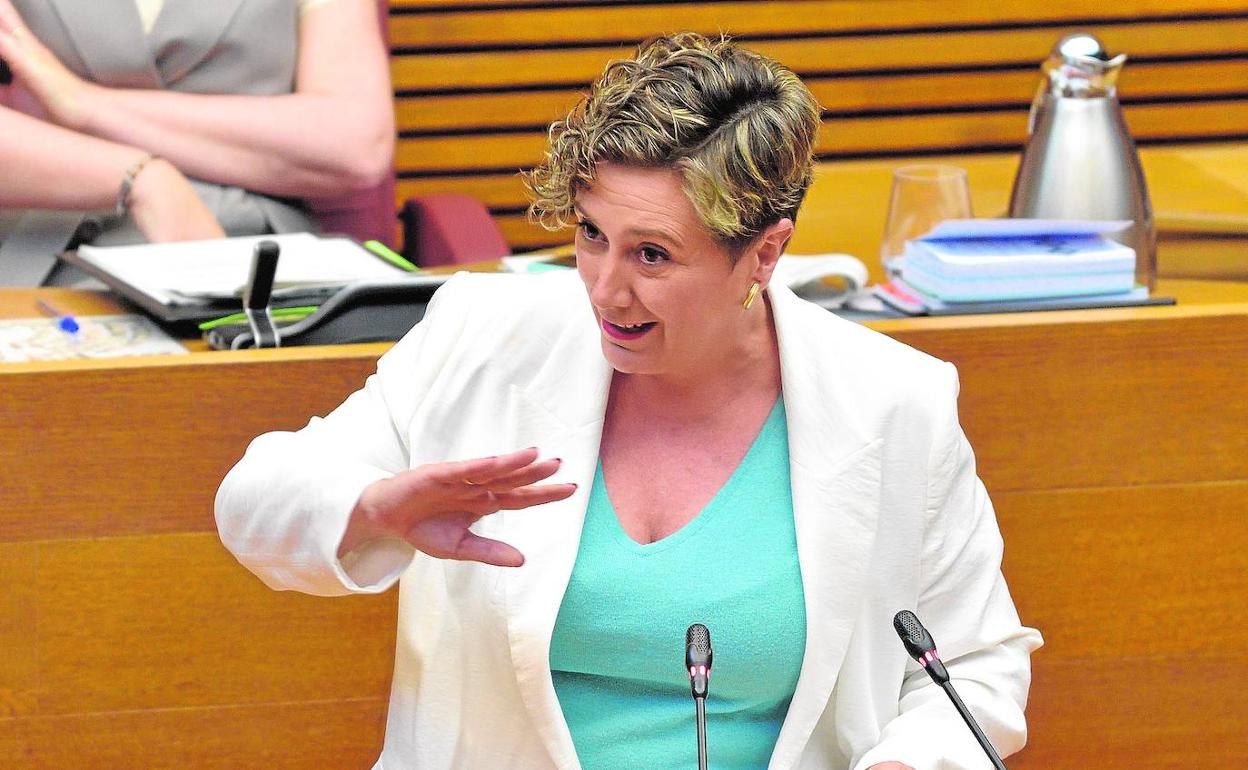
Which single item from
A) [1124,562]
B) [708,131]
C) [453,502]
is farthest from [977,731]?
[1124,562]

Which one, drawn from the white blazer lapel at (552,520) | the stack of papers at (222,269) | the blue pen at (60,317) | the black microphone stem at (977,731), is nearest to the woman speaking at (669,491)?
the white blazer lapel at (552,520)

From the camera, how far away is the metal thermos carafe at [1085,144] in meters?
2.17

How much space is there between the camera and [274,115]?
2453 millimetres

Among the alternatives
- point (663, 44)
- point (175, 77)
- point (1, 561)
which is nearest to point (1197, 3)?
point (175, 77)

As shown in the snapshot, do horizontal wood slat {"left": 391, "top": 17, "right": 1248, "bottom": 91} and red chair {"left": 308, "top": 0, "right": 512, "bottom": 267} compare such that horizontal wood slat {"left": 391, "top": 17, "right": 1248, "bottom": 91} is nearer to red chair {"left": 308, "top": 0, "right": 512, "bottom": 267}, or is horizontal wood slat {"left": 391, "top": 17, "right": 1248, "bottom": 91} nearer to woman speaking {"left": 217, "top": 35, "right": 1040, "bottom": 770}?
red chair {"left": 308, "top": 0, "right": 512, "bottom": 267}

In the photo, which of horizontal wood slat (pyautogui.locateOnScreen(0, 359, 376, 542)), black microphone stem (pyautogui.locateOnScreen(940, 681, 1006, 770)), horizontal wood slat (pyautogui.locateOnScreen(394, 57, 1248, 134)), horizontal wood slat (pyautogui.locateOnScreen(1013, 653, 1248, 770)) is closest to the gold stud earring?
black microphone stem (pyautogui.locateOnScreen(940, 681, 1006, 770))

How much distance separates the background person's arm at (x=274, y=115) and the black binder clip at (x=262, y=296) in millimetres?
595

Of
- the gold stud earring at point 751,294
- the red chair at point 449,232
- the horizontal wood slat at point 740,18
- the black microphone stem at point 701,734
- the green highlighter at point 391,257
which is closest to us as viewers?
the black microphone stem at point 701,734

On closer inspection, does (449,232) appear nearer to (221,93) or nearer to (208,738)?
(221,93)

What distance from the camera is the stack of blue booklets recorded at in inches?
77.2

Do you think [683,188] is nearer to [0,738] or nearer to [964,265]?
[964,265]

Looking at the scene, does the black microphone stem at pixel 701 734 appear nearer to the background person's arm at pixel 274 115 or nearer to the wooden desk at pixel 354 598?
the wooden desk at pixel 354 598

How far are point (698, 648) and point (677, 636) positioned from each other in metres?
0.22

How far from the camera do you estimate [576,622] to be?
1422 millimetres
